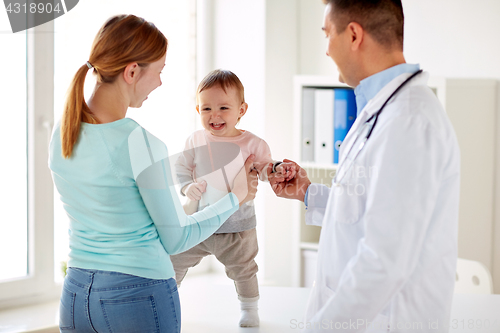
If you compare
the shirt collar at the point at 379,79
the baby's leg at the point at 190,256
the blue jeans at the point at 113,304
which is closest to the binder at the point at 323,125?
the baby's leg at the point at 190,256

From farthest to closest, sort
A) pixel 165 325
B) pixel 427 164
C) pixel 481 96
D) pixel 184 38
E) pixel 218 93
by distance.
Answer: pixel 184 38, pixel 481 96, pixel 218 93, pixel 165 325, pixel 427 164

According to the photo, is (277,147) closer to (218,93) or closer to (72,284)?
(218,93)

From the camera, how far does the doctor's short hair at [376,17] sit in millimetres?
942

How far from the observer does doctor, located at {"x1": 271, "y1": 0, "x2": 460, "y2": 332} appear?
832 mm

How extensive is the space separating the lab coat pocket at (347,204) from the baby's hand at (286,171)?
33 centimetres

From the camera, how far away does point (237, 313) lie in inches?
60.3

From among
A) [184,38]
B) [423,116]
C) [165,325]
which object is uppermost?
[184,38]

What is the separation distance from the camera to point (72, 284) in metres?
1.01

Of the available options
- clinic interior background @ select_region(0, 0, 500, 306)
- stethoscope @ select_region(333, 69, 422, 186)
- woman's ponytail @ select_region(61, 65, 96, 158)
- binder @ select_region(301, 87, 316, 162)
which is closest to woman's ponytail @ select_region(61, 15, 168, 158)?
woman's ponytail @ select_region(61, 65, 96, 158)

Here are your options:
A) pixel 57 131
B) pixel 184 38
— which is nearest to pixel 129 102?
pixel 57 131

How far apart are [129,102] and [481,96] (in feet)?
5.56

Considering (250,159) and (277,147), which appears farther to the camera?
(277,147)

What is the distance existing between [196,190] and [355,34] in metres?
0.59

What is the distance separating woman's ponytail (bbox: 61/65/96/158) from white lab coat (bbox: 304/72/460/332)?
0.56 meters
